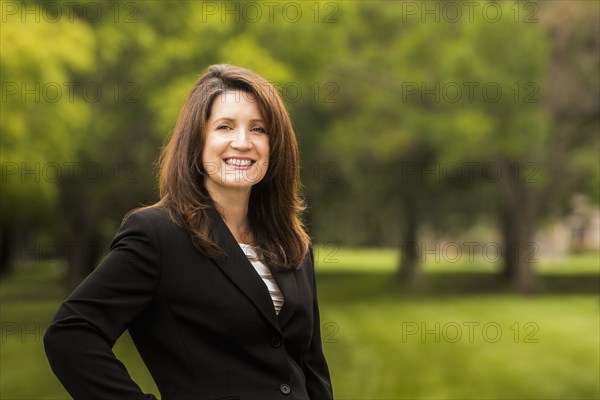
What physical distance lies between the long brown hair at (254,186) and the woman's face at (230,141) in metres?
→ 0.02

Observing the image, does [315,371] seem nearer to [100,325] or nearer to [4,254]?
[100,325]

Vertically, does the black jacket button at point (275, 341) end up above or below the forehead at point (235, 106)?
below

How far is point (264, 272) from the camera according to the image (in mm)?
2609

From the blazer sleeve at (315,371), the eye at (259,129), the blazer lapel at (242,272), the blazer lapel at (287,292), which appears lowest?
the blazer sleeve at (315,371)

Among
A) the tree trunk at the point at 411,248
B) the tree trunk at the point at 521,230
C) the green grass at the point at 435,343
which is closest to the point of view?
the green grass at the point at 435,343

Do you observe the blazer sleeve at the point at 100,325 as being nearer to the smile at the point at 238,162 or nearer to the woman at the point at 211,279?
the woman at the point at 211,279

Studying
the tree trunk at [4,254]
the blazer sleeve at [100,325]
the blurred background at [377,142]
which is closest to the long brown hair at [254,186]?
the blazer sleeve at [100,325]

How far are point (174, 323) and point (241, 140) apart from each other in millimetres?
572

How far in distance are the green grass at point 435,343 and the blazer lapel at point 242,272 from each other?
10118 mm

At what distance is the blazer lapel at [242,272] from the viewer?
244cm

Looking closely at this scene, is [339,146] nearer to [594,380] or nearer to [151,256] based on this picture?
[594,380]

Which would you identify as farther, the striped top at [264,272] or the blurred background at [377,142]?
the blurred background at [377,142]

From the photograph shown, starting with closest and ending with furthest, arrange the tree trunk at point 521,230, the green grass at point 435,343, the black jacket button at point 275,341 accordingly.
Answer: the black jacket button at point 275,341
the green grass at point 435,343
the tree trunk at point 521,230

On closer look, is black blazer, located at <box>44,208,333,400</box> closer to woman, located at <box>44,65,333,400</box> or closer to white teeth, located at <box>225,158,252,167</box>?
woman, located at <box>44,65,333,400</box>
